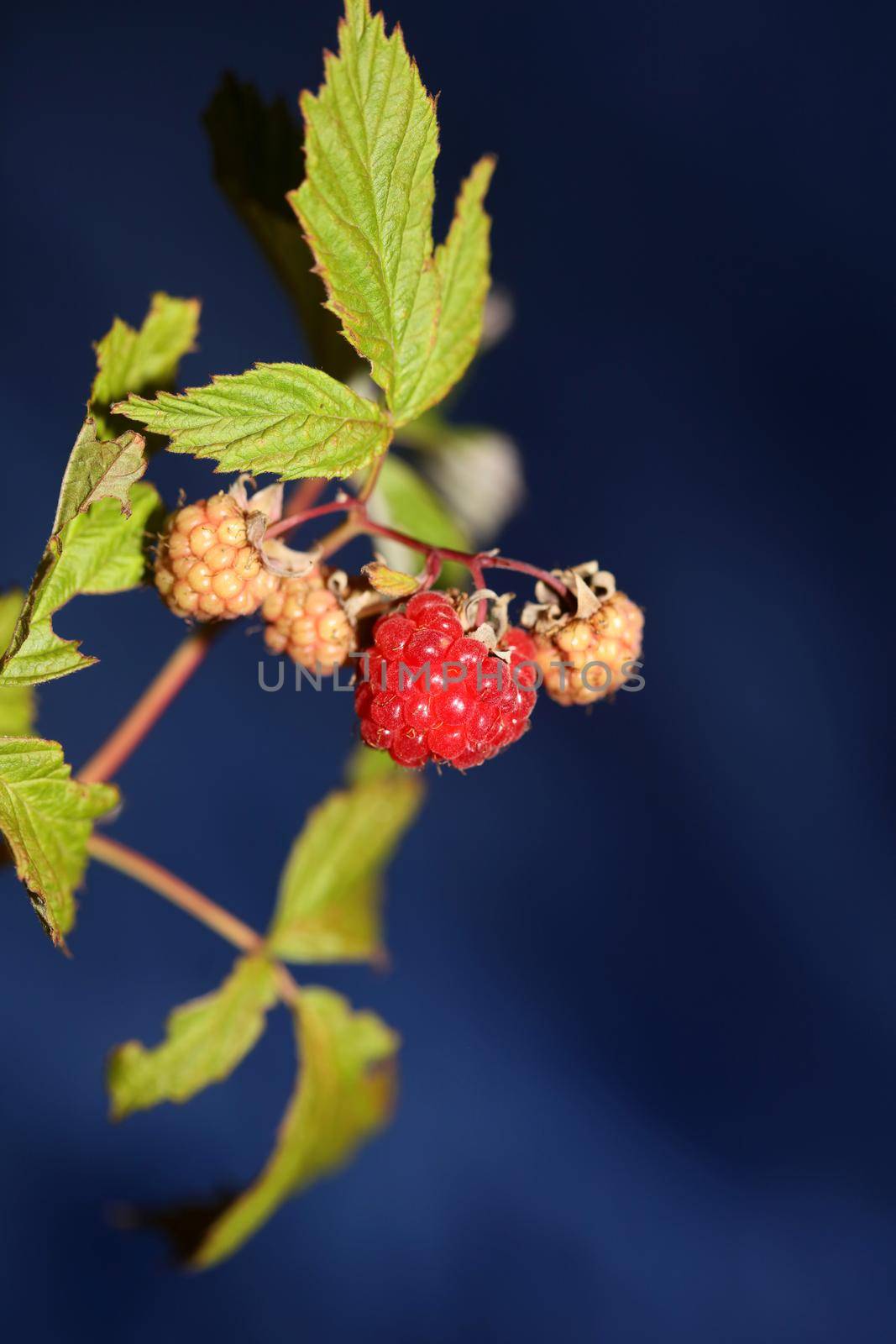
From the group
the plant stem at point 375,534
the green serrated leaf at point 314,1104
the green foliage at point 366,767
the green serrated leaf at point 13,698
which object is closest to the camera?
the plant stem at point 375,534

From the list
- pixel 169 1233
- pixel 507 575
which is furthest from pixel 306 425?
pixel 507 575

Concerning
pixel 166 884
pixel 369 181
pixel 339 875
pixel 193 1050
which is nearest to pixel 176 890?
pixel 166 884

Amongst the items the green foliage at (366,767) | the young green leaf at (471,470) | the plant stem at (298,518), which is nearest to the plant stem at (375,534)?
the plant stem at (298,518)

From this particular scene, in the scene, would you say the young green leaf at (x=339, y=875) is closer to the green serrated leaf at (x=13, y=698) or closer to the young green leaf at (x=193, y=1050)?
the young green leaf at (x=193, y=1050)

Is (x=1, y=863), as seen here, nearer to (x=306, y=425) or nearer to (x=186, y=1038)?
(x=186, y=1038)

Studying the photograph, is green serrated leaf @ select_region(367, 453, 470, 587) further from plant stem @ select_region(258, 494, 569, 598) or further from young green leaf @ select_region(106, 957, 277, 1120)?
young green leaf @ select_region(106, 957, 277, 1120)
